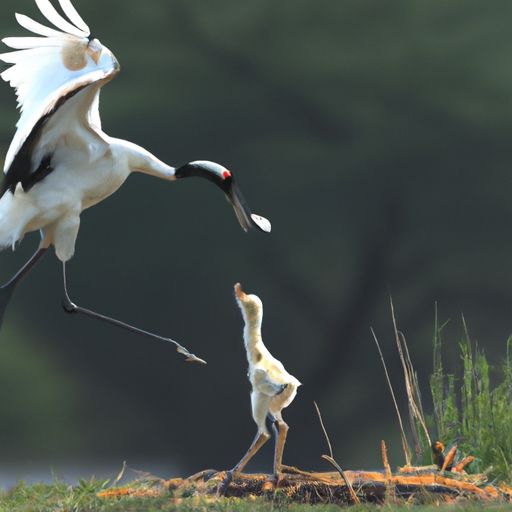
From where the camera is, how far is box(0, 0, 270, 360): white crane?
15.7 ft

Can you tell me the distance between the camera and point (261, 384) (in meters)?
4.61

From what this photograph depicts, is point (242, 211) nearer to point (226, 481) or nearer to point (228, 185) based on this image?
point (228, 185)

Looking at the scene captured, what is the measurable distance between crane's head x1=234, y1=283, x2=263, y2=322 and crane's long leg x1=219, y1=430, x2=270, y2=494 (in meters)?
0.43

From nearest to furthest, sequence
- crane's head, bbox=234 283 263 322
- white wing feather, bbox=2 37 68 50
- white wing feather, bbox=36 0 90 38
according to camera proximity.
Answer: crane's head, bbox=234 283 263 322, white wing feather, bbox=36 0 90 38, white wing feather, bbox=2 37 68 50

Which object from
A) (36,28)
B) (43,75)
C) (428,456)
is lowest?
(428,456)

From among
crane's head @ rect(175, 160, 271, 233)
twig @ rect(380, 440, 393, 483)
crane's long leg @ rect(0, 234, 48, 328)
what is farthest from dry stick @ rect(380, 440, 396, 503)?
crane's long leg @ rect(0, 234, 48, 328)

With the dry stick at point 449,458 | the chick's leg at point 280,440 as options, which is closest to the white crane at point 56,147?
the chick's leg at point 280,440

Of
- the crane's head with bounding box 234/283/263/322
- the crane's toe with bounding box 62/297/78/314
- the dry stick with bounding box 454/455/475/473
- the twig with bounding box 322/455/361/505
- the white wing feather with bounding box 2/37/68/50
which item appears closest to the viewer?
the twig with bounding box 322/455/361/505

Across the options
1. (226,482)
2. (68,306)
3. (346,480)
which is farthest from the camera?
(68,306)


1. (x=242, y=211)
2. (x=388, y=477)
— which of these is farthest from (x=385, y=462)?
(x=242, y=211)

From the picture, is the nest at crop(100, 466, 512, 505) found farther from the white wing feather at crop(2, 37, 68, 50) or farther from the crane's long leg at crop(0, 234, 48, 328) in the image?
the white wing feather at crop(2, 37, 68, 50)

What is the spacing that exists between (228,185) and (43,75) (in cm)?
84

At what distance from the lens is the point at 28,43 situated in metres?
4.88

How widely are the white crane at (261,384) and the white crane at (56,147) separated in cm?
30
